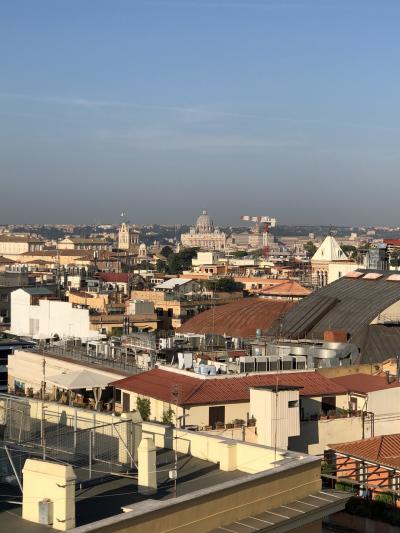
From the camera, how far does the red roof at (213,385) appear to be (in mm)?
21500

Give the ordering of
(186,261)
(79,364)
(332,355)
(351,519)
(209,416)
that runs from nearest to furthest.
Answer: (351,519)
(209,416)
(332,355)
(79,364)
(186,261)

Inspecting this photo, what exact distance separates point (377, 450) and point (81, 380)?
401 inches

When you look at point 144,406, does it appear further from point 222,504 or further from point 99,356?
point 222,504

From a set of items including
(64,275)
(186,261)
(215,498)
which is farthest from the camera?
(186,261)

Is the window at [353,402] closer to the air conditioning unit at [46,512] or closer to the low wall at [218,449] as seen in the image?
the low wall at [218,449]

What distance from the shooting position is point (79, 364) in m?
30.9

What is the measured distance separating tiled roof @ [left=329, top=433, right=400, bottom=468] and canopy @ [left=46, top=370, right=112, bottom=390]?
8.87 metres

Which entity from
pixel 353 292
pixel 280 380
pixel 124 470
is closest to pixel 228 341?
pixel 353 292

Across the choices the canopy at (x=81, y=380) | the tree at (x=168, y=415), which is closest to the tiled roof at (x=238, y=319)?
the canopy at (x=81, y=380)

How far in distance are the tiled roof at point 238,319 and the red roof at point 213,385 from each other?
18492 millimetres

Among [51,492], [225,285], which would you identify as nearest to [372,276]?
[51,492]

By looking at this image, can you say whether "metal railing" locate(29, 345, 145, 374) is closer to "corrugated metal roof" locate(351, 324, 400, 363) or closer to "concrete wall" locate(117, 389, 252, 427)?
"concrete wall" locate(117, 389, 252, 427)

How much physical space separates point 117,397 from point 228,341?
347 inches

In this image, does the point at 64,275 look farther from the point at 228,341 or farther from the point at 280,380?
the point at 280,380
